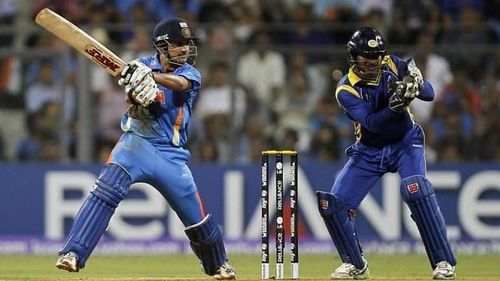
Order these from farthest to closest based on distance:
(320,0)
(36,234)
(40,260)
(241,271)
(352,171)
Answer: (320,0)
(36,234)
(40,260)
(241,271)
(352,171)

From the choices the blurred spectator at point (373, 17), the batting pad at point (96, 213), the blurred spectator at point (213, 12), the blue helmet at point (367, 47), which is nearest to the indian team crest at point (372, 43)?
the blue helmet at point (367, 47)

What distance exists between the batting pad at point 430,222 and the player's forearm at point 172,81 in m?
2.02

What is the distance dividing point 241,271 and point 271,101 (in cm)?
423

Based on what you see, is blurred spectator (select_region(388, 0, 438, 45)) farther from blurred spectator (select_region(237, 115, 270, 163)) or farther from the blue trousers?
the blue trousers

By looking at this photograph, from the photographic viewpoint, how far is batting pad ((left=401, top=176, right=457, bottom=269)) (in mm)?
10445

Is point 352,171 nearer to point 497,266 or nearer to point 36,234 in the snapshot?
point 497,266

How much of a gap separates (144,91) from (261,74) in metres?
6.85

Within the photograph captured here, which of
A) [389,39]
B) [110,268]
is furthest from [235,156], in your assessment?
[110,268]

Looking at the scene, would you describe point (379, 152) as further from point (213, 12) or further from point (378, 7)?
point (213, 12)

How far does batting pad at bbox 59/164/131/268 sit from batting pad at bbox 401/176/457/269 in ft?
7.58

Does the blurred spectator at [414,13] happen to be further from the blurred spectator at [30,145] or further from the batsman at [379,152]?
the batsman at [379,152]

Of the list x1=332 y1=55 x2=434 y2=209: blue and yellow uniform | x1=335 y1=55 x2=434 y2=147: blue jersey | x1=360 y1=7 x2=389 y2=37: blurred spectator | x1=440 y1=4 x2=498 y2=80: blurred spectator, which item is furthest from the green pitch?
x1=360 y1=7 x2=389 y2=37: blurred spectator

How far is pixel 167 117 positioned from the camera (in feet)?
33.1

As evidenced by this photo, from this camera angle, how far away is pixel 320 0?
18.3 metres
